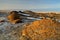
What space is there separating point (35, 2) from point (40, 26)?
0.78 meters

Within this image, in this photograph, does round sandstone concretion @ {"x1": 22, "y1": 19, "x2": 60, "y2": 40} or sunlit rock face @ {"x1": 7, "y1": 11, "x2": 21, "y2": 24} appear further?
sunlit rock face @ {"x1": 7, "y1": 11, "x2": 21, "y2": 24}

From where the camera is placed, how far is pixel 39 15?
6.69 ft

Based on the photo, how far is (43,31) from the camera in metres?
1.61

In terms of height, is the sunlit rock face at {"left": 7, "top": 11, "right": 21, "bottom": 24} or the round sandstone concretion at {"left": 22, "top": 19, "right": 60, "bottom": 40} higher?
the sunlit rock face at {"left": 7, "top": 11, "right": 21, "bottom": 24}

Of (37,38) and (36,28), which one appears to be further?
(36,28)

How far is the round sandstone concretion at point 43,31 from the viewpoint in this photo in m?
1.54

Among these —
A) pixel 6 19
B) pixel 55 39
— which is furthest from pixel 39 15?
pixel 55 39

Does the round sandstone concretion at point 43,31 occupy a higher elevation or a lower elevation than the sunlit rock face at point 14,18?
lower

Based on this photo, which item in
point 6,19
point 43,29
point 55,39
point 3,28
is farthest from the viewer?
point 6,19

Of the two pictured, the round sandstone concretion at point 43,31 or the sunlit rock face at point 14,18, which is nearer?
the round sandstone concretion at point 43,31

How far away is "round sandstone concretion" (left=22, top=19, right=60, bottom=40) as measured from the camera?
154cm

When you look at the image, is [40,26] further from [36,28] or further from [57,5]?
[57,5]

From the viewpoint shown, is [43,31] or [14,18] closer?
[43,31]

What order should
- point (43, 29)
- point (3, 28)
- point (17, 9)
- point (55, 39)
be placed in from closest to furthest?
point (55, 39) → point (43, 29) → point (3, 28) → point (17, 9)
